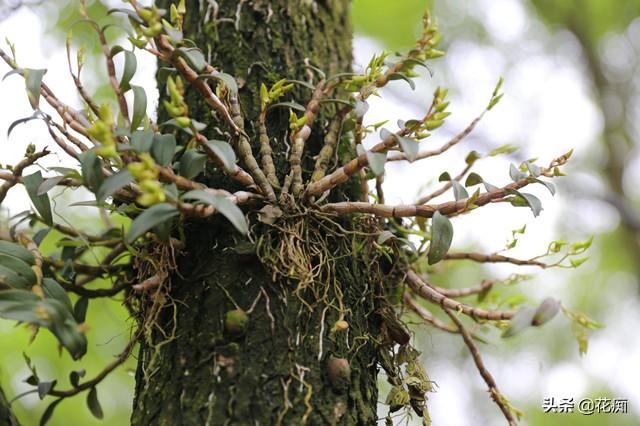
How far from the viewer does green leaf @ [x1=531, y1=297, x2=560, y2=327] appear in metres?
0.79

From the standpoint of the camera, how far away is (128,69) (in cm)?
97

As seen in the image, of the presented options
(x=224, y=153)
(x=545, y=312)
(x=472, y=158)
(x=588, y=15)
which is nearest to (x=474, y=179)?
(x=472, y=158)

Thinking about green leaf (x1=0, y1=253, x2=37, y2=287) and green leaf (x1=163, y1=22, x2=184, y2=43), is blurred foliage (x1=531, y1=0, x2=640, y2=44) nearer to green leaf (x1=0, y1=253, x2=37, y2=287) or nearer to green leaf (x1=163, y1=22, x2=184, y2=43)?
green leaf (x1=163, y1=22, x2=184, y2=43)

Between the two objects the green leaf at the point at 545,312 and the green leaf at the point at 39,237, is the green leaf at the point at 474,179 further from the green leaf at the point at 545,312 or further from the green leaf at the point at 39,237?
the green leaf at the point at 39,237

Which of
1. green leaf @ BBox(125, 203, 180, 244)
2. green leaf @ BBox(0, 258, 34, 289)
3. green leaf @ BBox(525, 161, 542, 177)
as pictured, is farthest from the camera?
green leaf @ BBox(525, 161, 542, 177)

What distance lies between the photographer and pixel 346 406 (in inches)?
35.4

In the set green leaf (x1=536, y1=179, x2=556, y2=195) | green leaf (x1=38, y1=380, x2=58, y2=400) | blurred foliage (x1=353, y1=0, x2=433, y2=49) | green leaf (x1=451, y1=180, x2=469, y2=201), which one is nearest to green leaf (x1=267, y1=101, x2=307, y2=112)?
green leaf (x1=451, y1=180, x2=469, y2=201)

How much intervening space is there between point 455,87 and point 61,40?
215 cm

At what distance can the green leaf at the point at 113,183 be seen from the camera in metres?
0.77

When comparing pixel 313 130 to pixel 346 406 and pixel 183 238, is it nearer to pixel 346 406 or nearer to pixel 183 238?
pixel 183 238

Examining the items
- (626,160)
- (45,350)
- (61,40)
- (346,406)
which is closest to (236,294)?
(346,406)

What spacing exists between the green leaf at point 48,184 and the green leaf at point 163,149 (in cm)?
21

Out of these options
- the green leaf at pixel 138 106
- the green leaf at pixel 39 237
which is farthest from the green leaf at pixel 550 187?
the green leaf at pixel 39 237

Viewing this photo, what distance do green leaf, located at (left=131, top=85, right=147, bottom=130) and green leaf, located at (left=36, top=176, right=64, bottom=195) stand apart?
14cm
